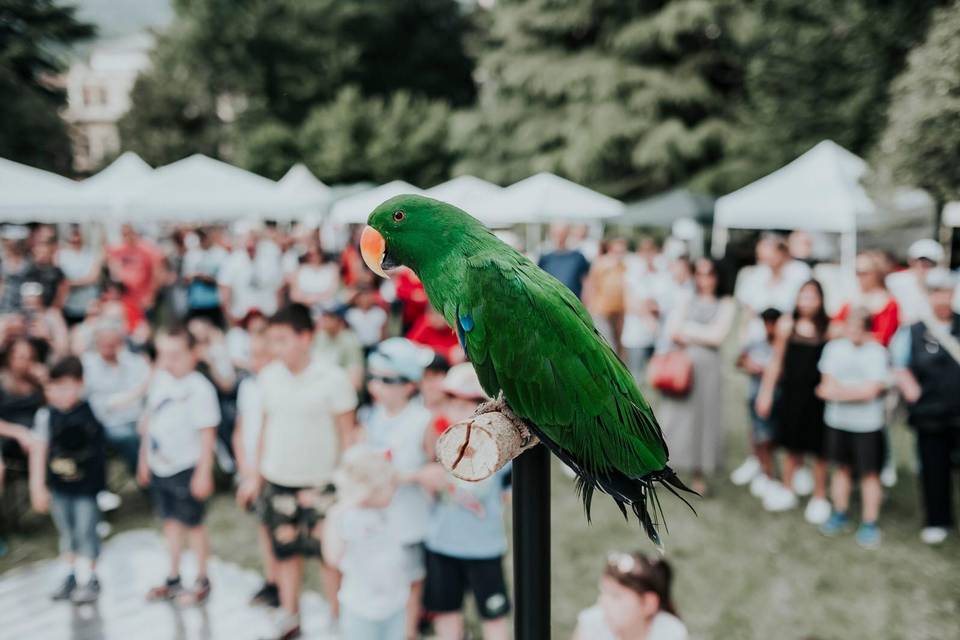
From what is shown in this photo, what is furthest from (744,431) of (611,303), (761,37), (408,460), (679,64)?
(679,64)

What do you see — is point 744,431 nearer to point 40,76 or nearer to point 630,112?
point 40,76

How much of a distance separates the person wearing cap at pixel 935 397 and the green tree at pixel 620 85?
566 inches

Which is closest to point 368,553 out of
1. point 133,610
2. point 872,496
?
point 133,610

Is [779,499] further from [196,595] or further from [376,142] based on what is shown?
[376,142]

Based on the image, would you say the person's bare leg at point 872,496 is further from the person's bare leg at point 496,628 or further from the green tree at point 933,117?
the person's bare leg at point 496,628

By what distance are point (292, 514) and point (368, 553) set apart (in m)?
0.76

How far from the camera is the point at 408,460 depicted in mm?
3057

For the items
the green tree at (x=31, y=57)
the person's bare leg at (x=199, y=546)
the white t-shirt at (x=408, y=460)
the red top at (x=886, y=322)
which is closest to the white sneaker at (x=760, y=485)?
the red top at (x=886, y=322)

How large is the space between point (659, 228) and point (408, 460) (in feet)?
58.0

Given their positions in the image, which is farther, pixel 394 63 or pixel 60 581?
pixel 394 63

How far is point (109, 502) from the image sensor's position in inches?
205

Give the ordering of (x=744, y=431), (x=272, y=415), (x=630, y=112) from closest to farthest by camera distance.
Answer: (x=272, y=415) → (x=744, y=431) → (x=630, y=112)

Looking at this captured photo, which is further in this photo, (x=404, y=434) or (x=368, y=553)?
(x=404, y=434)

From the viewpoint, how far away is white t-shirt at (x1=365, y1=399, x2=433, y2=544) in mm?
3000
